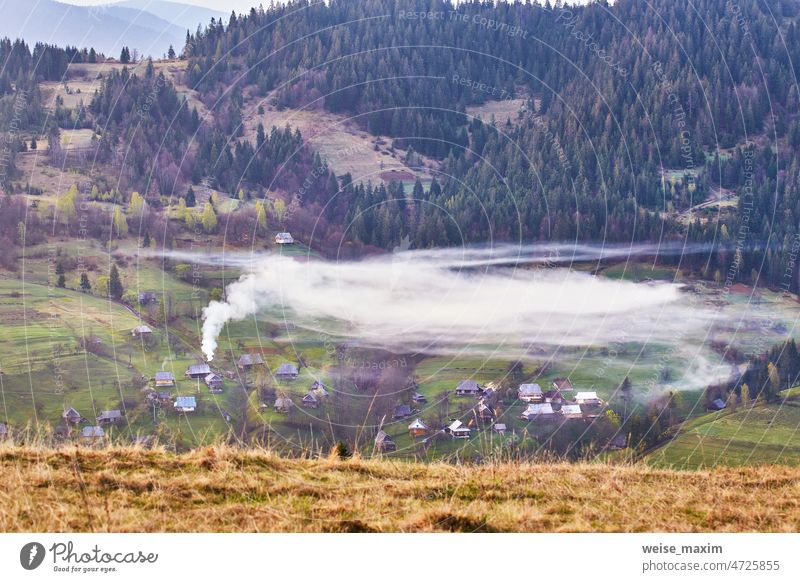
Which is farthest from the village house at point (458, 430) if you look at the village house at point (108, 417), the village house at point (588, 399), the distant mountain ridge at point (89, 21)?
the distant mountain ridge at point (89, 21)

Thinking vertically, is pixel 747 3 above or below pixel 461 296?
above

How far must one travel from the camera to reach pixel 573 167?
319ft

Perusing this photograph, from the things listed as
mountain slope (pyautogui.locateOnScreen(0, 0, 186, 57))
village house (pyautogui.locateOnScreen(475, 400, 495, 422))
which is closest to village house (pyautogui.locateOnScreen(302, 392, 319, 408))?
village house (pyautogui.locateOnScreen(475, 400, 495, 422))

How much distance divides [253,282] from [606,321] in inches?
909

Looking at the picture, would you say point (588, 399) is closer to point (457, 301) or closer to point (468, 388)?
point (468, 388)

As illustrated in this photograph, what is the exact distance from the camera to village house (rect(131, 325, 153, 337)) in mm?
74062

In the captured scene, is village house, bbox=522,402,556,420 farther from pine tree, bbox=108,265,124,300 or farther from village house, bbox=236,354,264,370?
pine tree, bbox=108,265,124,300

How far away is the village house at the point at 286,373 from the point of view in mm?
75625

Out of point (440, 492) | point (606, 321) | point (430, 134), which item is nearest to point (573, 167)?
point (430, 134)

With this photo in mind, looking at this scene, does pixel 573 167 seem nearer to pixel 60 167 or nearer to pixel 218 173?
pixel 218 173

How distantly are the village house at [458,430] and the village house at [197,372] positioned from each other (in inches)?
571

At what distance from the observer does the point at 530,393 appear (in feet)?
243

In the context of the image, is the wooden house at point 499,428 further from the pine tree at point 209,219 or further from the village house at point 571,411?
the pine tree at point 209,219

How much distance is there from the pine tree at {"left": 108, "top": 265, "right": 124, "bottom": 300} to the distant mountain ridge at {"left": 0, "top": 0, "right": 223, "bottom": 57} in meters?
13.5
